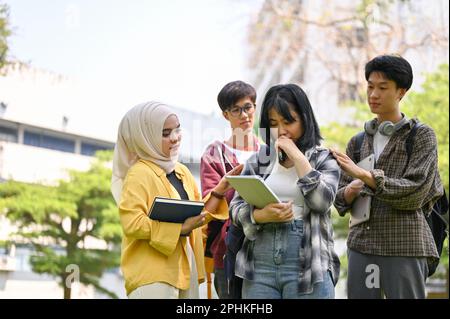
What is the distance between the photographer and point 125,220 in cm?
272

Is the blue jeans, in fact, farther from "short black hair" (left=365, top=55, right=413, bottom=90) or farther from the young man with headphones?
"short black hair" (left=365, top=55, right=413, bottom=90)

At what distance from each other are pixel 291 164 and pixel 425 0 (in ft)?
39.4

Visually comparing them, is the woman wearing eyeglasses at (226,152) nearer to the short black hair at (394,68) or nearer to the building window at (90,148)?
the short black hair at (394,68)

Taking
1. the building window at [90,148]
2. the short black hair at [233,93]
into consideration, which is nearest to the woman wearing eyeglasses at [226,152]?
the short black hair at [233,93]

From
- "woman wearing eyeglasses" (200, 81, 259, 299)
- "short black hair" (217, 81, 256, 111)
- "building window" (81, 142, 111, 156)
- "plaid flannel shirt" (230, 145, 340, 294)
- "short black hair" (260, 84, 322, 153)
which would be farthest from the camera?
"building window" (81, 142, 111, 156)

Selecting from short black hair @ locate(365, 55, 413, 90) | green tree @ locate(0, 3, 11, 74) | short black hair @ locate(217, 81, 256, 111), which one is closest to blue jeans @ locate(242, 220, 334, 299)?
short black hair @ locate(365, 55, 413, 90)

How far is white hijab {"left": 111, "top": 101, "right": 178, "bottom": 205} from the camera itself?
2.82m

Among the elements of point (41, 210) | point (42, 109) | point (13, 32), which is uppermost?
point (13, 32)

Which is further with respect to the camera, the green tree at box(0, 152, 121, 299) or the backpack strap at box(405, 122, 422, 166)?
the green tree at box(0, 152, 121, 299)

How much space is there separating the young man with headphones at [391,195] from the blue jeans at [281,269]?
30cm

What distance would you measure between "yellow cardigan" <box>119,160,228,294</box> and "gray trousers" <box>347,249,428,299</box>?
56 centimetres

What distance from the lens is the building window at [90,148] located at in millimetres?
11938
